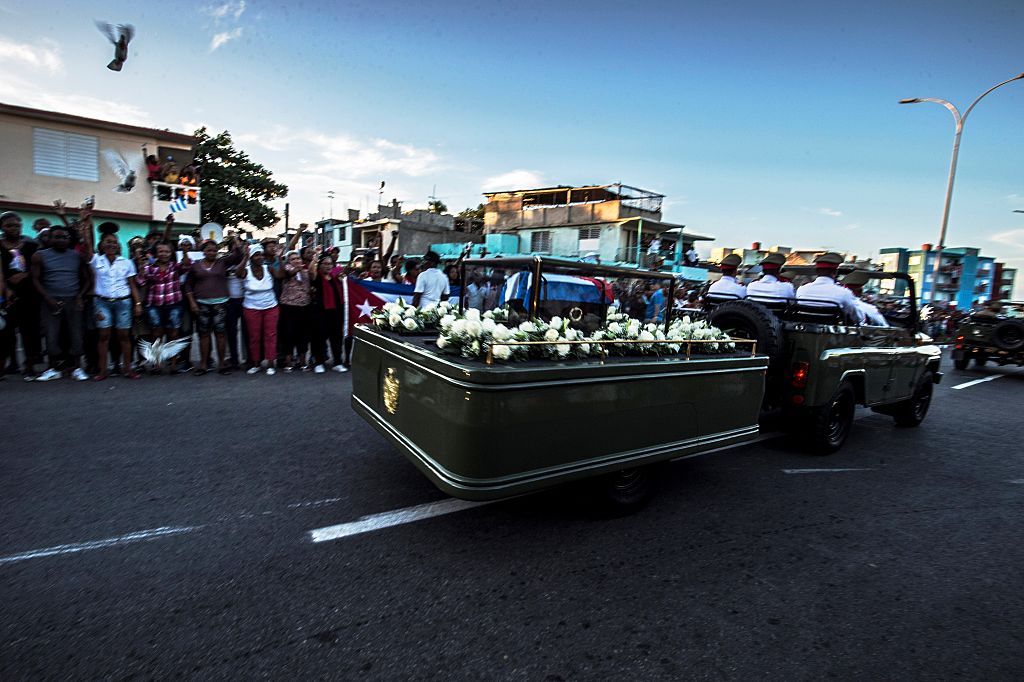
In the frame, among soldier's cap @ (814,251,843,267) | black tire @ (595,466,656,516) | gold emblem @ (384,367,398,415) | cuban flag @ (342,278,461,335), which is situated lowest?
black tire @ (595,466,656,516)

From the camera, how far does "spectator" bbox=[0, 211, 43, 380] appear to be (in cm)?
686

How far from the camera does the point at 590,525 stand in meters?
3.75

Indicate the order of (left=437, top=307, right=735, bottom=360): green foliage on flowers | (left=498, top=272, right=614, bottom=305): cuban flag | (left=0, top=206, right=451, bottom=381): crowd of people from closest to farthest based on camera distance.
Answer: (left=437, top=307, right=735, bottom=360): green foliage on flowers → (left=498, top=272, right=614, bottom=305): cuban flag → (left=0, top=206, right=451, bottom=381): crowd of people

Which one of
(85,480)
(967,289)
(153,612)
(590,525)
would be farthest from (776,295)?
(967,289)

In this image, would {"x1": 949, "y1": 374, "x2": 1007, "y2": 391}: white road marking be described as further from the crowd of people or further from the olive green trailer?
the crowd of people

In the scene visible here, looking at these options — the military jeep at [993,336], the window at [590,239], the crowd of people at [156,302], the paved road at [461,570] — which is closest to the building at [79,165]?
the crowd of people at [156,302]

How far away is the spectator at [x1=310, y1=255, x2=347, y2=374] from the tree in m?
23.6

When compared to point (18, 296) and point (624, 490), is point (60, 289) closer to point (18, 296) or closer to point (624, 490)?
point (18, 296)

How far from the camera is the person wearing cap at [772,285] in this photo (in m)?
6.11

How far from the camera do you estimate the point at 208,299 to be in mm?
7945

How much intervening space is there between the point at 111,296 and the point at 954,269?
52.2 m

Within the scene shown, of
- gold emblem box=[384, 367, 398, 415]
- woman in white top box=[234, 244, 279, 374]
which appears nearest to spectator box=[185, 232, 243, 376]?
woman in white top box=[234, 244, 279, 374]

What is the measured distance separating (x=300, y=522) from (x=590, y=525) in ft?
6.37

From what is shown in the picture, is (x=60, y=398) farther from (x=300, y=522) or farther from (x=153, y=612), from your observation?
(x=153, y=612)
